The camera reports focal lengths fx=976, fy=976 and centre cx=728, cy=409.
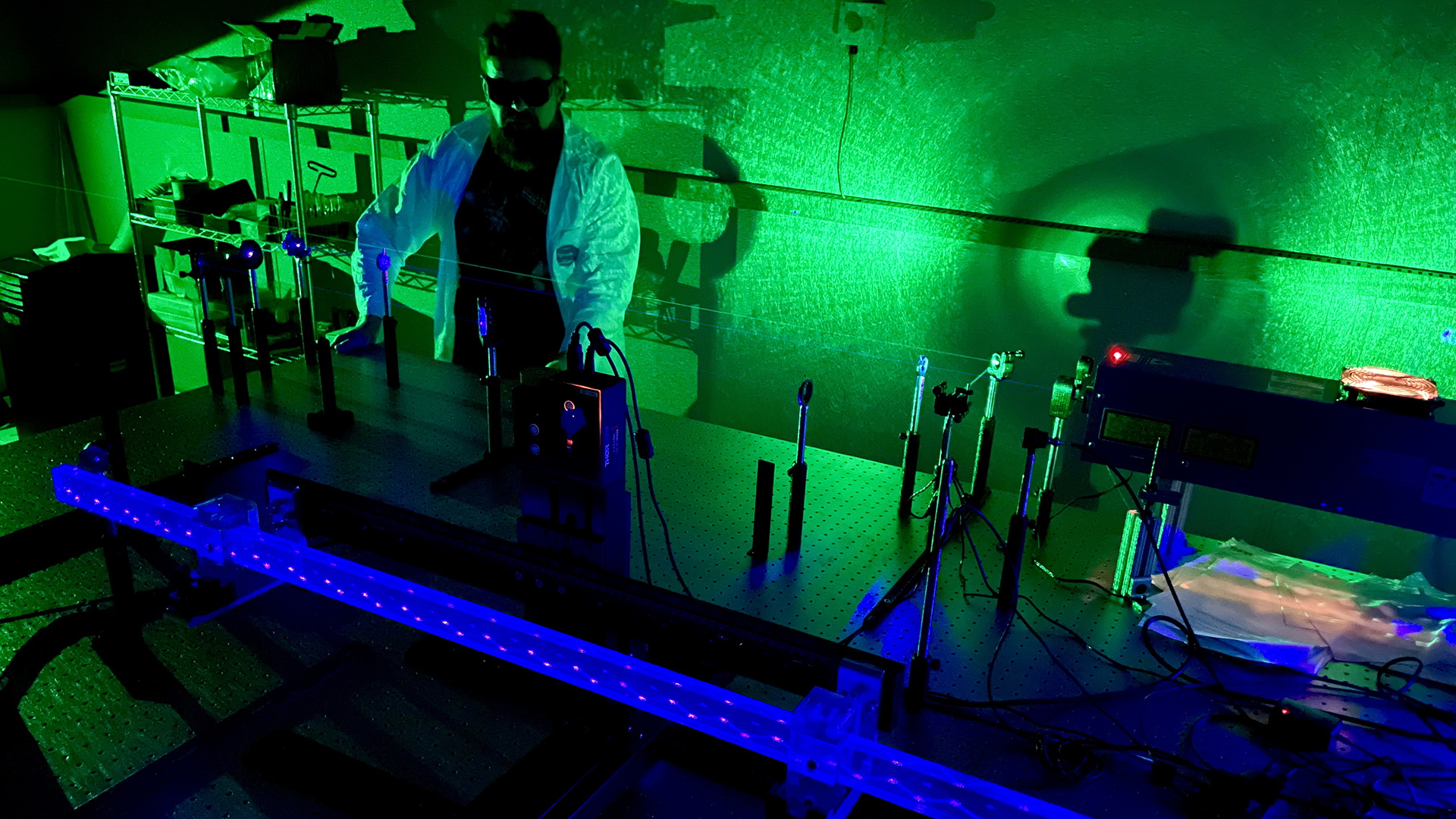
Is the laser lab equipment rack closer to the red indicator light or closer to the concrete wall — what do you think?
the concrete wall

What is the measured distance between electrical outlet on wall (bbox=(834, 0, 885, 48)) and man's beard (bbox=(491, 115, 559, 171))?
80 cm

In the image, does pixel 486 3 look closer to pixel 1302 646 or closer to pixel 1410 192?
pixel 1410 192

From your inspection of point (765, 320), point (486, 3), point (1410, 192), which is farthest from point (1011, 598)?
point (486, 3)

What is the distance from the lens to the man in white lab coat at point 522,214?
2531 mm

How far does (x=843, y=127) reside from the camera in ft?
8.55

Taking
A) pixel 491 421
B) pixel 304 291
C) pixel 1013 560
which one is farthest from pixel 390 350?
pixel 1013 560

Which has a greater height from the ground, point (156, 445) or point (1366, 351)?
point (1366, 351)

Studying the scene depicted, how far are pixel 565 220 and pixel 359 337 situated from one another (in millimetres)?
646

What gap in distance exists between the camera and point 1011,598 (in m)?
1.34

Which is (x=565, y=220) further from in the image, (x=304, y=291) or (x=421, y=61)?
(x=421, y=61)

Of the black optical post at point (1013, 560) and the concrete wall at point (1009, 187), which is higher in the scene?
the concrete wall at point (1009, 187)

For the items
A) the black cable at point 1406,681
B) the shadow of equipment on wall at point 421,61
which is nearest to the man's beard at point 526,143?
the shadow of equipment on wall at point 421,61

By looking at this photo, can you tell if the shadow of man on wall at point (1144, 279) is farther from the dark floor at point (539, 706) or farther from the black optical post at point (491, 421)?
the black optical post at point (491, 421)

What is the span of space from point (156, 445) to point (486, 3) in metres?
1.84
